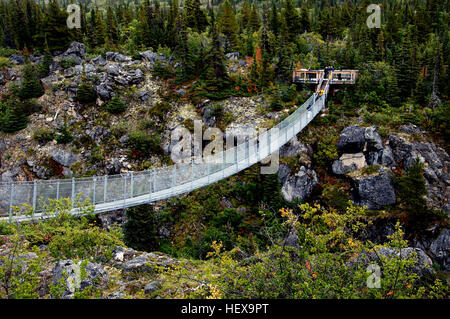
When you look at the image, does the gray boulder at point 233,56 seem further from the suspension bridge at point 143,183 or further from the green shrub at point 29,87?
the green shrub at point 29,87

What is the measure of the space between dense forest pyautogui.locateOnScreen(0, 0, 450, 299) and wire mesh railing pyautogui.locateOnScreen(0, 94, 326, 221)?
49.3 inches

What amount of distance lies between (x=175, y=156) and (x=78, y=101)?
9.19m

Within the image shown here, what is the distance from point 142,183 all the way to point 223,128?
9.07 m

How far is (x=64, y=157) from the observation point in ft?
68.4

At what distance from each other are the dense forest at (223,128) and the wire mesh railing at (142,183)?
1251mm

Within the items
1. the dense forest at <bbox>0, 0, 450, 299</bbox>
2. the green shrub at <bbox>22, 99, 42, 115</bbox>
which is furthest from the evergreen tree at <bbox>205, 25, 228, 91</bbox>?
the green shrub at <bbox>22, 99, 42, 115</bbox>

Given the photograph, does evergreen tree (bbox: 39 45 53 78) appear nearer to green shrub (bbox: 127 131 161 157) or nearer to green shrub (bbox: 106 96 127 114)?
green shrub (bbox: 106 96 127 114)

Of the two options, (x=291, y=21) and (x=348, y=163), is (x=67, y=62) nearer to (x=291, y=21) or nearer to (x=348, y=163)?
(x=291, y=21)

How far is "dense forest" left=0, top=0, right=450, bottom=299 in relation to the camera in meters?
8.69

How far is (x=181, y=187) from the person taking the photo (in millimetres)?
15180
